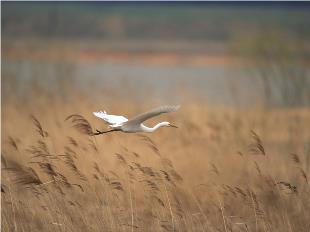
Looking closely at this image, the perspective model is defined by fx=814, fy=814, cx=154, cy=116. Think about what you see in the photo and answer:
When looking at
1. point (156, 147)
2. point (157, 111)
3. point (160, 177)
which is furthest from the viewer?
point (156, 147)

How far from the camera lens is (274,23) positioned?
593 inches

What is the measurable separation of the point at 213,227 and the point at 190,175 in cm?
250

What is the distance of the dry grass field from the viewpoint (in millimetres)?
6609

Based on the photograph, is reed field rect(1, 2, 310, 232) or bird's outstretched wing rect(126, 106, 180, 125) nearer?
bird's outstretched wing rect(126, 106, 180, 125)

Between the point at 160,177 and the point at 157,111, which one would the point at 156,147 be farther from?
the point at 157,111

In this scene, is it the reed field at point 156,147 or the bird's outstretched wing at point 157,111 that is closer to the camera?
the bird's outstretched wing at point 157,111

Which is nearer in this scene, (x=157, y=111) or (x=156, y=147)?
(x=157, y=111)

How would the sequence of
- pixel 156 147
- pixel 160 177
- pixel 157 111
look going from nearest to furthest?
pixel 157 111
pixel 160 177
pixel 156 147

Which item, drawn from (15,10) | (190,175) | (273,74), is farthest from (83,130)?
(15,10)

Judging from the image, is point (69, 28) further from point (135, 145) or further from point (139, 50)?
point (135, 145)

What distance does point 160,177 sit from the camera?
6598 mm

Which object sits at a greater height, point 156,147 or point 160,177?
point 156,147

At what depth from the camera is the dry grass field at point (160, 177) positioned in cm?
661

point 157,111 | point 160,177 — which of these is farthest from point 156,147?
point 157,111
